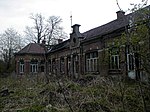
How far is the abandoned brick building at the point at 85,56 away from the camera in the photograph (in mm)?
18797

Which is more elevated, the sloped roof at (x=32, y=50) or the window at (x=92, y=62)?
the sloped roof at (x=32, y=50)

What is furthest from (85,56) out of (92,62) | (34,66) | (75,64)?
(34,66)

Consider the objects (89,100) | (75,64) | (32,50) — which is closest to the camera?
(89,100)

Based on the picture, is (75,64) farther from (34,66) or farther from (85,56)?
(34,66)

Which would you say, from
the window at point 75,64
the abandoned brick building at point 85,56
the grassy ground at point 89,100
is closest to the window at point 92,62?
the abandoned brick building at point 85,56

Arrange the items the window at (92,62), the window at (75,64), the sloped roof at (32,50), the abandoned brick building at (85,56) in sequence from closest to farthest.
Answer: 1. the abandoned brick building at (85,56)
2. the window at (92,62)
3. the window at (75,64)
4. the sloped roof at (32,50)

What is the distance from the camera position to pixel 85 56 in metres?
25.2

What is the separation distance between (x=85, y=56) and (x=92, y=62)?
62.0 inches

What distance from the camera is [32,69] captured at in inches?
1506

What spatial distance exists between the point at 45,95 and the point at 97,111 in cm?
333

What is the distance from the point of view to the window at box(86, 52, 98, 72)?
23341mm

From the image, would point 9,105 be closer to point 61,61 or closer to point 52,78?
point 52,78

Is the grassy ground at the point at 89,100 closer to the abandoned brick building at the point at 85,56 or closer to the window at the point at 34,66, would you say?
the abandoned brick building at the point at 85,56

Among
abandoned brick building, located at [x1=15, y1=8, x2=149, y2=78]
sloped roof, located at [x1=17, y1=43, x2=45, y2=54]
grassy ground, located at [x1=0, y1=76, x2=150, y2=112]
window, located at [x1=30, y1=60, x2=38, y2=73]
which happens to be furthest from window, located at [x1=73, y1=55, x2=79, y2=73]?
grassy ground, located at [x1=0, y1=76, x2=150, y2=112]
